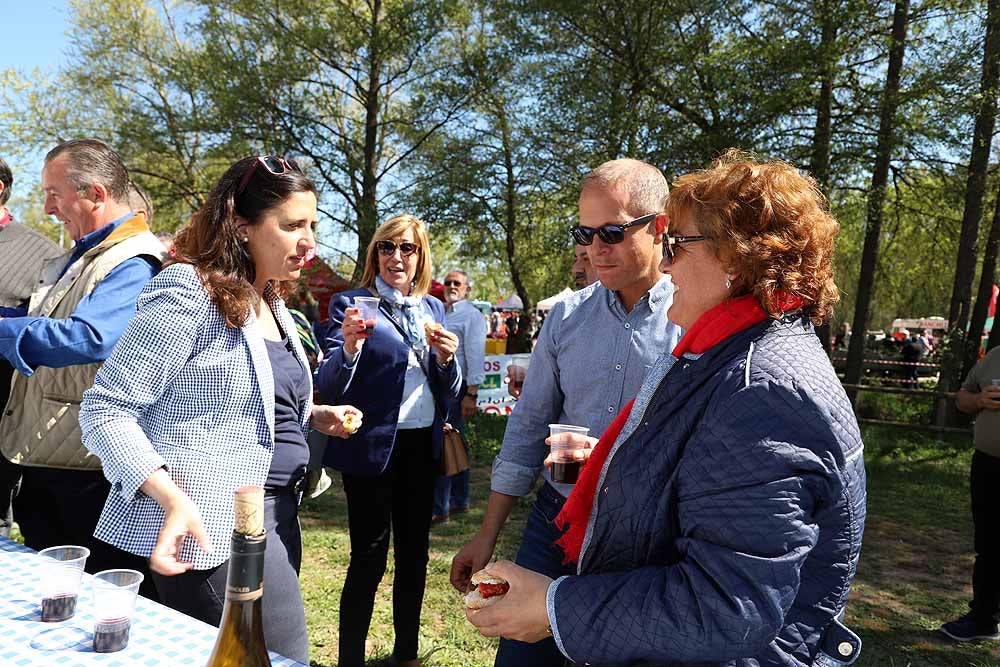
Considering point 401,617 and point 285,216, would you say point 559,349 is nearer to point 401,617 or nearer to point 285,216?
point 285,216

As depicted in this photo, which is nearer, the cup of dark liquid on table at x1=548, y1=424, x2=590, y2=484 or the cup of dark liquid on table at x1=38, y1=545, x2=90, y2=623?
the cup of dark liquid on table at x1=38, y1=545, x2=90, y2=623

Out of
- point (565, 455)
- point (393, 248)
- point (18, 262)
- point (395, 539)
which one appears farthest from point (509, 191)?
point (565, 455)

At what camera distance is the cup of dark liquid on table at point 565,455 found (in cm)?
206

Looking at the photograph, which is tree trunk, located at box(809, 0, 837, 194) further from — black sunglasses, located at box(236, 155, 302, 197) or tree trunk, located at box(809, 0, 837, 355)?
black sunglasses, located at box(236, 155, 302, 197)

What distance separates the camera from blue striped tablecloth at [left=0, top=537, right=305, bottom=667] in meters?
1.45

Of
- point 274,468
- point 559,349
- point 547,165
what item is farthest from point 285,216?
point 547,165

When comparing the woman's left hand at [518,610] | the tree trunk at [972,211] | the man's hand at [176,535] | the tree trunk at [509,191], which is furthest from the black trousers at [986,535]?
the tree trunk at [509,191]

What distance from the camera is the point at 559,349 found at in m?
2.58

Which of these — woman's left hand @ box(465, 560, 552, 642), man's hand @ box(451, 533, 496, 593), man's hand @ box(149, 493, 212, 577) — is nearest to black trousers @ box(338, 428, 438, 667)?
man's hand @ box(451, 533, 496, 593)

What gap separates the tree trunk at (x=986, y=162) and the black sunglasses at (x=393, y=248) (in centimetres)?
906

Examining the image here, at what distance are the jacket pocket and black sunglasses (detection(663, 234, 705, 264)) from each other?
814 millimetres

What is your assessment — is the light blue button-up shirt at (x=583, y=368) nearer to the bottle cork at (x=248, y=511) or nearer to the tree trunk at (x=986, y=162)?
the bottle cork at (x=248, y=511)

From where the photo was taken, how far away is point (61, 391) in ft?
8.79

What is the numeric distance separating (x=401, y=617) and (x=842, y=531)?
272 cm
